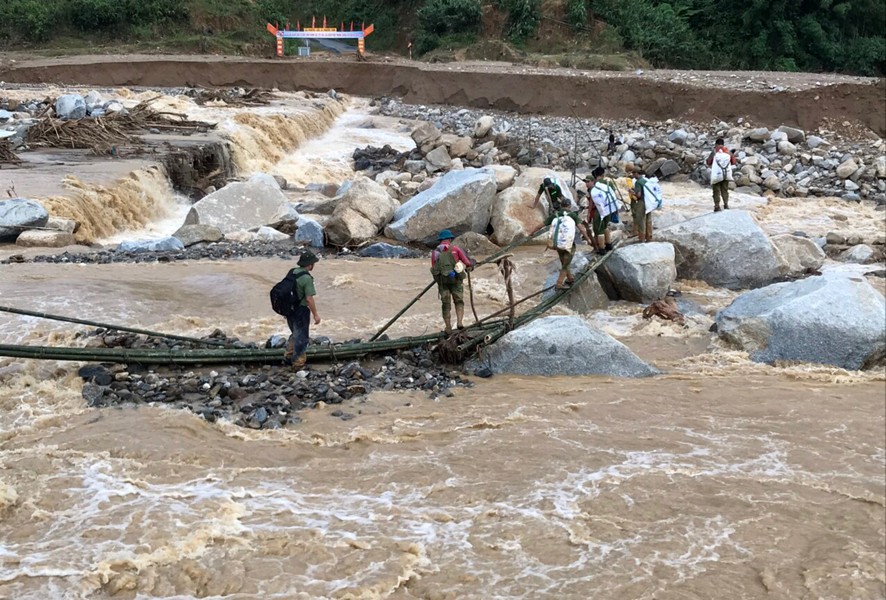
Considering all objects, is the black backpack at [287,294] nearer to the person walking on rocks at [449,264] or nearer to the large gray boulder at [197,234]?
the person walking on rocks at [449,264]

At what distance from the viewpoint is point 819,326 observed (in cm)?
888

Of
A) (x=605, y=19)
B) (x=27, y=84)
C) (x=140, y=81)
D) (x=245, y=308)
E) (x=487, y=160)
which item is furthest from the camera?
(x=605, y=19)

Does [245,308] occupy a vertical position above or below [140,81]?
below

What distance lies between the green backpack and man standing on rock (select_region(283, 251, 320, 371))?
1406 millimetres

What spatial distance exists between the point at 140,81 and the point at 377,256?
22.7 meters

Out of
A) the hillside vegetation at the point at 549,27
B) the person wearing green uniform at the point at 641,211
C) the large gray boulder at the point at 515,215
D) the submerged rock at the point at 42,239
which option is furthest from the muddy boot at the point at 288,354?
the hillside vegetation at the point at 549,27

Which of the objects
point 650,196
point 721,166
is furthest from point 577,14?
point 650,196

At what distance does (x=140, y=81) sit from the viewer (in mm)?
32438

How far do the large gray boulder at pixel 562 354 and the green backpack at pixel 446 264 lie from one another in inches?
35.9

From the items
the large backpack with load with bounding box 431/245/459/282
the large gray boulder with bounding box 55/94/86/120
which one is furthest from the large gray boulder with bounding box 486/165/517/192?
the large gray boulder with bounding box 55/94/86/120

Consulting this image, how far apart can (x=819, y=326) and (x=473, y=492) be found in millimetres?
4769

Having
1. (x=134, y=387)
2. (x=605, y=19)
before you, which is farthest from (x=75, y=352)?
(x=605, y=19)

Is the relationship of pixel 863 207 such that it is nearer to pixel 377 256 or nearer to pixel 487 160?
pixel 487 160

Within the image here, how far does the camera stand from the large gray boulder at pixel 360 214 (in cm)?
1443
